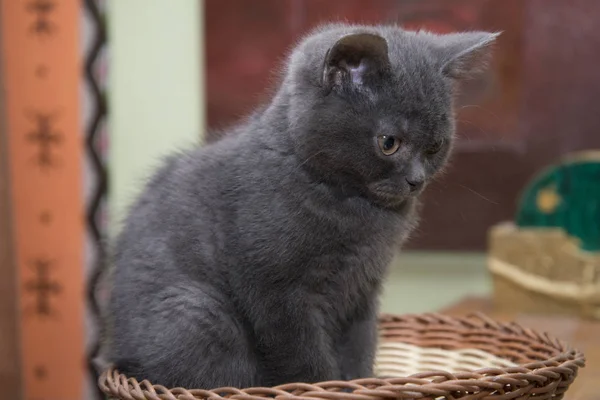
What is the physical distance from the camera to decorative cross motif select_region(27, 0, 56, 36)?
1.64 meters

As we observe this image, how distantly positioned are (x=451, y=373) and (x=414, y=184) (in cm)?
23

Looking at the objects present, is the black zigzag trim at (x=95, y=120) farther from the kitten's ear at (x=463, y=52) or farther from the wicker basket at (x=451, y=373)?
the kitten's ear at (x=463, y=52)

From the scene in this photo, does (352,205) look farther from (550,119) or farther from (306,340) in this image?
(550,119)

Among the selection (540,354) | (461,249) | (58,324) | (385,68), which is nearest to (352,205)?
(385,68)

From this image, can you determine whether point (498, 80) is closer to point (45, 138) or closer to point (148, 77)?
point (148, 77)

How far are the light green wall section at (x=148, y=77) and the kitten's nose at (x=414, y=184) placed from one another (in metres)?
1.06

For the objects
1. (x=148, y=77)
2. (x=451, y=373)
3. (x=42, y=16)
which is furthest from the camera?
(x=148, y=77)

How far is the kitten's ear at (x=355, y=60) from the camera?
0.80 m

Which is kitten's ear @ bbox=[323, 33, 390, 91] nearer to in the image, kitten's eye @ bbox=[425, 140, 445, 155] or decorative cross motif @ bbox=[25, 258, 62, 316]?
kitten's eye @ bbox=[425, 140, 445, 155]

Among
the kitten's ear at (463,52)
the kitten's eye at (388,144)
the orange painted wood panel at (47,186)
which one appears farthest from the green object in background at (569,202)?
the orange painted wood panel at (47,186)

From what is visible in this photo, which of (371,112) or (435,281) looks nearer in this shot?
(371,112)

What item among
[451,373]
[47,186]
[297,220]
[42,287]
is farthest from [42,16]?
[451,373]

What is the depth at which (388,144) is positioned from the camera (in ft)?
2.78

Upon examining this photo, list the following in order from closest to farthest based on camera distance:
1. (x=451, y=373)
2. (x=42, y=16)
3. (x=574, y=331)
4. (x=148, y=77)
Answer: (x=451, y=373), (x=574, y=331), (x=42, y=16), (x=148, y=77)
